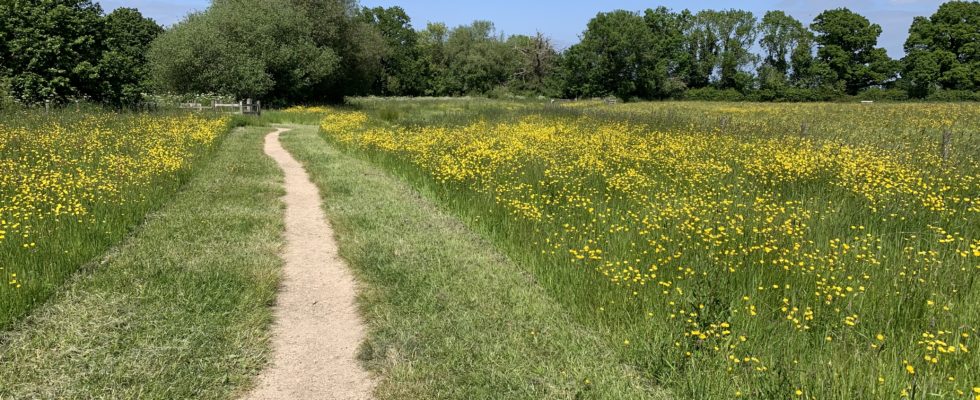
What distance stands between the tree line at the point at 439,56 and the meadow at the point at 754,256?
63.9 ft

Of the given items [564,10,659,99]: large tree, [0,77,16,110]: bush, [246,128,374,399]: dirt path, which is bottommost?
[246,128,374,399]: dirt path

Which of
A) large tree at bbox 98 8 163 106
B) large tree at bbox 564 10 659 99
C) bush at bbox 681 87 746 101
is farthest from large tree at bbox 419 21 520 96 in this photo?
large tree at bbox 98 8 163 106

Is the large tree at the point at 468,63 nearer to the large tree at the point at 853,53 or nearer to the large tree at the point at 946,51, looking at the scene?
the large tree at the point at 853,53

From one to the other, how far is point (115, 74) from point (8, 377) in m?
25.8

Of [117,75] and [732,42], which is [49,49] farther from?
[732,42]

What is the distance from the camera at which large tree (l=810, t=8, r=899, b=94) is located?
80125 mm

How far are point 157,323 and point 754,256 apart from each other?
557cm

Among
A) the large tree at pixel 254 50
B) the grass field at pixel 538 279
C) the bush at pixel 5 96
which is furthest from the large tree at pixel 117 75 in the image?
the grass field at pixel 538 279

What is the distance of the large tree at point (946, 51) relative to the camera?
72.3 metres

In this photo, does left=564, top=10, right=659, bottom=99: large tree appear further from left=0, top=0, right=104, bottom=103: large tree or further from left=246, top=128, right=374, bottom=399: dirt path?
left=246, top=128, right=374, bottom=399: dirt path

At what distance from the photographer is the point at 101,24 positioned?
24609mm

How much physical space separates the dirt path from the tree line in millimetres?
20341

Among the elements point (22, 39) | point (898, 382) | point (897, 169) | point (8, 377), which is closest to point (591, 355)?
point (898, 382)

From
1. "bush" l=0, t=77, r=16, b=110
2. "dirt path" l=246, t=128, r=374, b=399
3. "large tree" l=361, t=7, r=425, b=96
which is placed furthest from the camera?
"large tree" l=361, t=7, r=425, b=96
